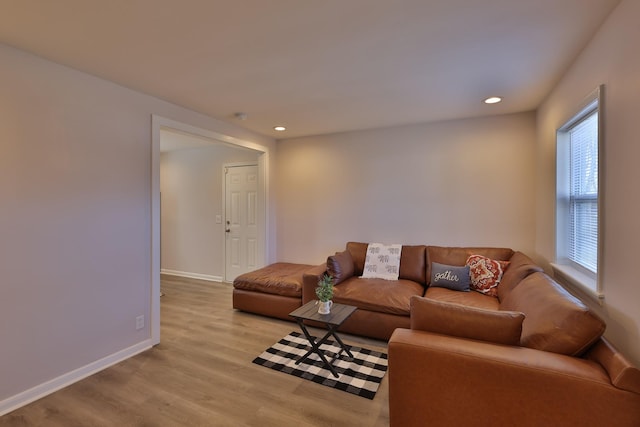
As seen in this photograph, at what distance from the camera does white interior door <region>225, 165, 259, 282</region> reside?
16.6ft

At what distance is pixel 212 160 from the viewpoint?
212 inches

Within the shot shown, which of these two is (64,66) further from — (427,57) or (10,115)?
(427,57)

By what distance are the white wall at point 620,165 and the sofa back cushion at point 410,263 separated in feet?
6.01

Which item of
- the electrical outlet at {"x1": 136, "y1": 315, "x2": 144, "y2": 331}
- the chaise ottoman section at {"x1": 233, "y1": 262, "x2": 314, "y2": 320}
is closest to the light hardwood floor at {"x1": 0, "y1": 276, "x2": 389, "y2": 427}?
the electrical outlet at {"x1": 136, "y1": 315, "x2": 144, "y2": 331}

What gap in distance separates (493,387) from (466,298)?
5.66 feet

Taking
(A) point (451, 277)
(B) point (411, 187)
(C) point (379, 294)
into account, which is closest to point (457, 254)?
(A) point (451, 277)

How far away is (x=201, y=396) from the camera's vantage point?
2137 millimetres

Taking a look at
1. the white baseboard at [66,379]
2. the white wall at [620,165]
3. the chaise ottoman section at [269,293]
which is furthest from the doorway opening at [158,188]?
the white wall at [620,165]

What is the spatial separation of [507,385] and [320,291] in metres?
1.55

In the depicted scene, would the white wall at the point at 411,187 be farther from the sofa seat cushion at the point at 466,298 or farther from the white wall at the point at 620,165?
the white wall at the point at 620,165

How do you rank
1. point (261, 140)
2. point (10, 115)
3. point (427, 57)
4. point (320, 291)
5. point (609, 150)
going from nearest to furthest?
1. point (609, 150)
2. point (10, 115)
3. point (427, 57)
4. point (320, 291)
5. point (261, 140)

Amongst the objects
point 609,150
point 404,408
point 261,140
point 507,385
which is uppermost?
point 261,140

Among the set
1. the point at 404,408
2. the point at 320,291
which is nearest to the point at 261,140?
the point at 320,291

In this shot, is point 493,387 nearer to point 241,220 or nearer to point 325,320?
point 325,320
